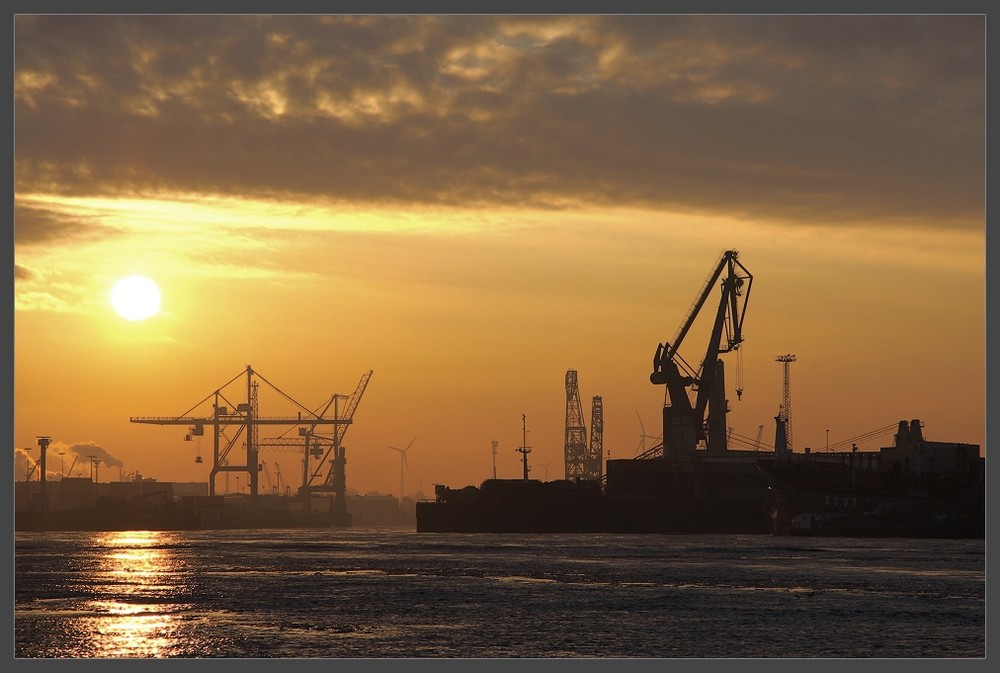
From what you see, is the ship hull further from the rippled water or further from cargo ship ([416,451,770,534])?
the rippled water

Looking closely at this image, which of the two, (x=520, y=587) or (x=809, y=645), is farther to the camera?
(x=520, y=587)

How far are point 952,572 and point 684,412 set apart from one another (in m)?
95.3

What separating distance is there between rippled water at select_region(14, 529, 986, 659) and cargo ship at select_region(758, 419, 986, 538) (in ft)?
105

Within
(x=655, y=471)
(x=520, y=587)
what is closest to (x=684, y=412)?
(x=655, y=471)

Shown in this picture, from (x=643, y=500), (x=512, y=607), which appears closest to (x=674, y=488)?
(x=643, y=500)

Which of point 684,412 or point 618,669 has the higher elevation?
point 684,412

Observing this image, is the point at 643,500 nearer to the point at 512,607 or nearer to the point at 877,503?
the point at 877,503

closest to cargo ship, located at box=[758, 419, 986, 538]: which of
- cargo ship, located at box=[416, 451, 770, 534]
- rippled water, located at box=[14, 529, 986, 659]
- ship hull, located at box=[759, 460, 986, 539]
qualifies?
ship hull, located at box=[759, 460, 986, 539]

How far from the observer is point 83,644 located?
4991 centimetres

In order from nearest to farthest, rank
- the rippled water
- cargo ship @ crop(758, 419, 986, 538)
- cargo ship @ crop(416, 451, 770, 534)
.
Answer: the rippled water
cargo ship @ crop(758, 419, 986, 538)
cargo ship @ crop(416, 451, 770, 534)

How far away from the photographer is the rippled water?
4972cm

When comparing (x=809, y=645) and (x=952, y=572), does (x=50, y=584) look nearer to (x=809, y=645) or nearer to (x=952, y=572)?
(x=809, y=645)

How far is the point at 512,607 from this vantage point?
64.1 metres

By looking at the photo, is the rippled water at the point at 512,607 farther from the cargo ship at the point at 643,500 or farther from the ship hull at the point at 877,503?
the cargo ship at the point at 643,500
